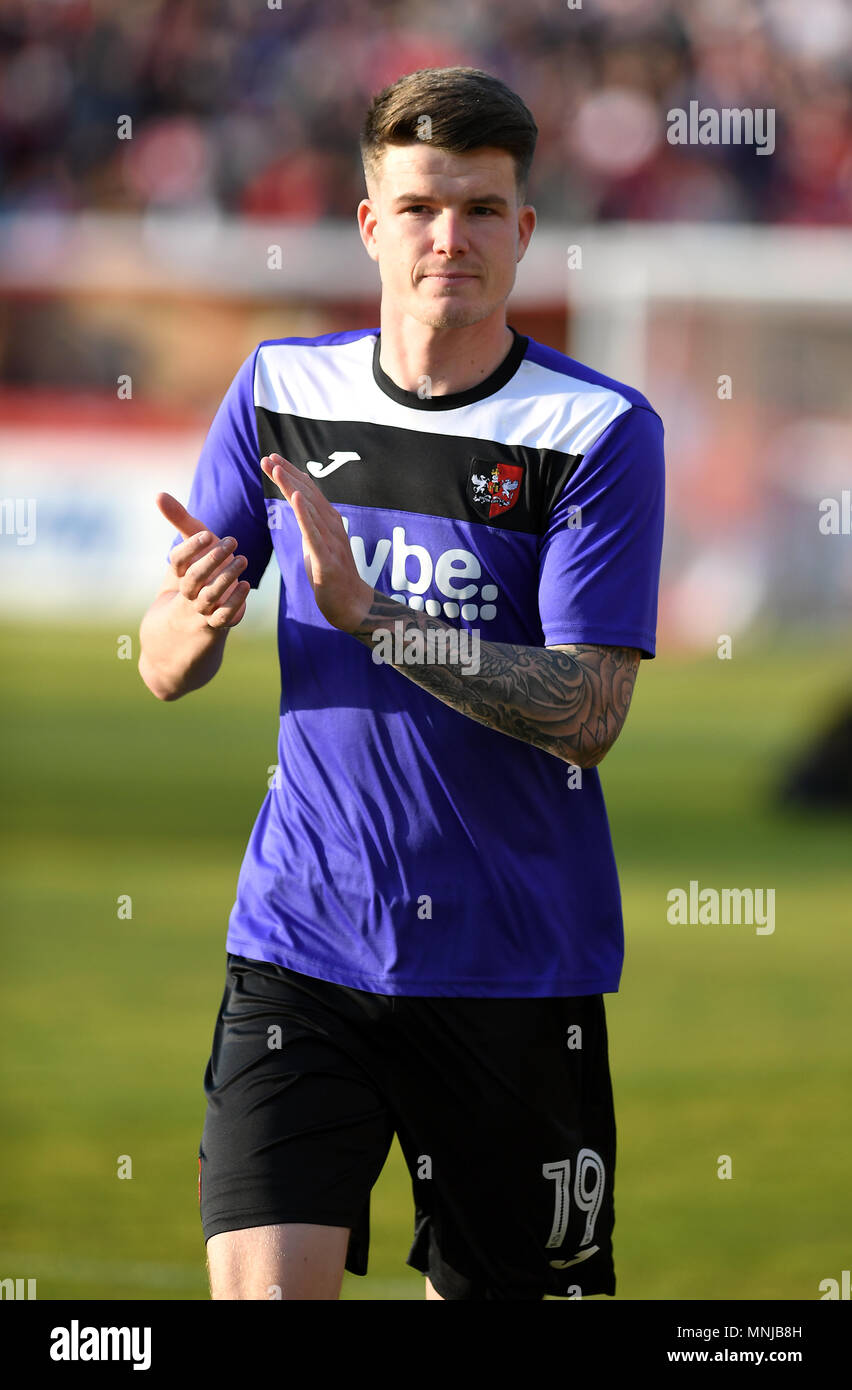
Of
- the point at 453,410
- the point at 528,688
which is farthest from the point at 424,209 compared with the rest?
the point at 528,688

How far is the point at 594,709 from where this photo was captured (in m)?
2.93

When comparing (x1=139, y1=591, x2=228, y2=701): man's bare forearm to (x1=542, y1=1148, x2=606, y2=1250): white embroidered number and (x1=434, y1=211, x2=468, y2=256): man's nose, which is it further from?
(x1=542, y1=1148, x2=606, y2=1250): white embroidered number

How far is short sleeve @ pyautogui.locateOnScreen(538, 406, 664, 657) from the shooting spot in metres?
2.98

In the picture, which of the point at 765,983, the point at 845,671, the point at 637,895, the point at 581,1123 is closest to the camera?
the point at 581,1123

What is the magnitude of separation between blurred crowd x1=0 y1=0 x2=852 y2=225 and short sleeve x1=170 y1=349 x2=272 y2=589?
1447cm

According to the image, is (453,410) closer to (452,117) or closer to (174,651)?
(452,117)

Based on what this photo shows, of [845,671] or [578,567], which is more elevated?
[845,671]

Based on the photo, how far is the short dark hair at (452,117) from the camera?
2996 mm

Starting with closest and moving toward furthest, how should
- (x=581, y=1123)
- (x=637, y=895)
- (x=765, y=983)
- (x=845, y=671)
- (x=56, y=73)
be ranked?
(x=581, y=1123) < (x=765, y=983) < (x=637, y=895) < (x=845, y=671) < (x=56, y=73)

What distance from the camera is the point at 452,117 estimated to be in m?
3.00

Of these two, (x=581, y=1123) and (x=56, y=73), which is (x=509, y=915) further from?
(x=56, y=73)

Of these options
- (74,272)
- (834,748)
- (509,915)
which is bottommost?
(509,915)

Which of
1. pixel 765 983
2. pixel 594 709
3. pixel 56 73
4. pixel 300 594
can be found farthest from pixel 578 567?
pixel 56 73

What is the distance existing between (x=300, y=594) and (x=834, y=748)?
10.6 metres
